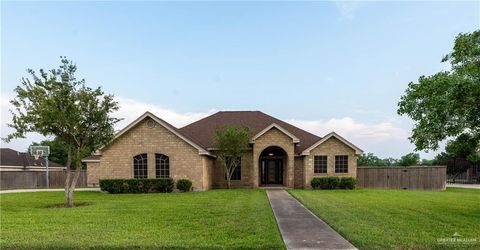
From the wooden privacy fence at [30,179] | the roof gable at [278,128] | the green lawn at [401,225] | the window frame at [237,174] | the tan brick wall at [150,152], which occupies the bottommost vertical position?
the wooden privacy fence at [30,179]

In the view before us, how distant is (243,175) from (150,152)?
7.45m

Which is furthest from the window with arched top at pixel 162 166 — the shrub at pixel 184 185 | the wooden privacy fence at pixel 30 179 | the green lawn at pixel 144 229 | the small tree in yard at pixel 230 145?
the green lawn at pixel 144 229

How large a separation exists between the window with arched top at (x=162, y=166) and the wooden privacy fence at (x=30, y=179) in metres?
11.7

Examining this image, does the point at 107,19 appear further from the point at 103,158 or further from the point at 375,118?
the point at 375,118

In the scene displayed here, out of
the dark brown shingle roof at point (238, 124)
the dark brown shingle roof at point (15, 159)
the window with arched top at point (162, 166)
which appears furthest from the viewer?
the dark brown shingle roof at point (15, 159)

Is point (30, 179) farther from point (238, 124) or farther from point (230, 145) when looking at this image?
point (230, 145)

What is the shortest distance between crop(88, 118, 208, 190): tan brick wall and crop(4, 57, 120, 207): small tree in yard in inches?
311

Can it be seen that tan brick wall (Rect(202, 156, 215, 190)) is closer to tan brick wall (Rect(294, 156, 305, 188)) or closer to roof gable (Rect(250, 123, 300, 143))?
roof gable (Rect(250, 123, 300, 143))

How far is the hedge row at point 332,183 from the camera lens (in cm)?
2702

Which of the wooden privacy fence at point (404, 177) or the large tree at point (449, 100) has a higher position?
the large tree at point (449, 100)

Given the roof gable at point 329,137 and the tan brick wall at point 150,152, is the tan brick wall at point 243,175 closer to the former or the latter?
the tan brick wall at point 150,152

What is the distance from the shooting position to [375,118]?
1204 inches

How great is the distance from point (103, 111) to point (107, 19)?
573 centimetres

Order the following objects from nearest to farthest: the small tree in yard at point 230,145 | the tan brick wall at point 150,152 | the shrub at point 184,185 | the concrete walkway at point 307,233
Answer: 1. the concrete walkway at point 307,233
2. the shrub at point 184,185
3. the tan brick wall at point 150,152
4. the small tree in yard at point 230,145
